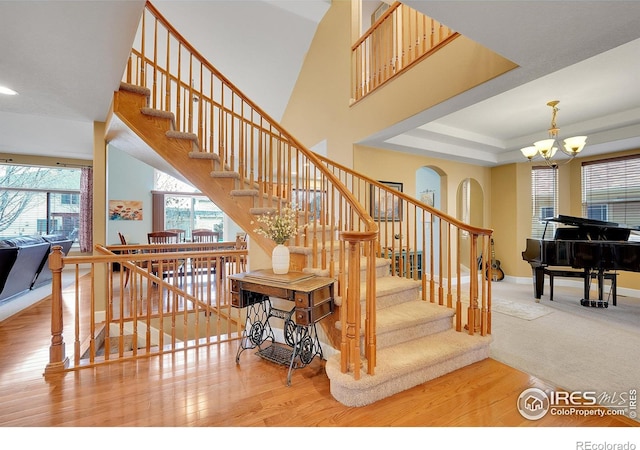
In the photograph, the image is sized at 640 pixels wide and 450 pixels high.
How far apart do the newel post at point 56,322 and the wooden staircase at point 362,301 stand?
1.36 metres

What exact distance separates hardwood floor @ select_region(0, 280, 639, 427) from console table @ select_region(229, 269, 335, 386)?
122mm

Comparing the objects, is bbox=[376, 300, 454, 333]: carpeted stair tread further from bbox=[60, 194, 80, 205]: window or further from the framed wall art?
bbox=[60, 194, 80, 205]: window

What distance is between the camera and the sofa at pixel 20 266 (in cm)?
364

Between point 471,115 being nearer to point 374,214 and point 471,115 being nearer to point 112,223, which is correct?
point 374,214

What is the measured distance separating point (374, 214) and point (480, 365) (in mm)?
2698

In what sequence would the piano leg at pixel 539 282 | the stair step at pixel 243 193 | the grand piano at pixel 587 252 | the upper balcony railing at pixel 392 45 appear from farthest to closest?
1. the piano leg at pixel 539 282
2. the grand piano at pixel 587 252
3. the upper balcony railing at pixel 392 45
4. the stair step at pixel 243 193

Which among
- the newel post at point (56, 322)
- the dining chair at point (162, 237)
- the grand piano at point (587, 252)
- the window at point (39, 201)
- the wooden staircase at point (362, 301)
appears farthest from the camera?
the window at point (39, 201)

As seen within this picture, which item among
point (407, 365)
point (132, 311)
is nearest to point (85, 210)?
point (132, 311)

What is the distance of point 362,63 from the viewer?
440 cm

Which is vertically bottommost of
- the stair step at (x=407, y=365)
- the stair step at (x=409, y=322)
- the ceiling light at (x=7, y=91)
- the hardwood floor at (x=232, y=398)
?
the hardwood floor at (x=232, y=398)

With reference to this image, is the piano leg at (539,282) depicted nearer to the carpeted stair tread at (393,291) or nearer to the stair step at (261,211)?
the carpeted stair tread at (393,291)

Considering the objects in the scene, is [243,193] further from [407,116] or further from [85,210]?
[85,210]

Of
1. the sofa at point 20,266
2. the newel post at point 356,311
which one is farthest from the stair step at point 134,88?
the newel post at point 356,311

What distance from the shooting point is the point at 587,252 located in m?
3.85
